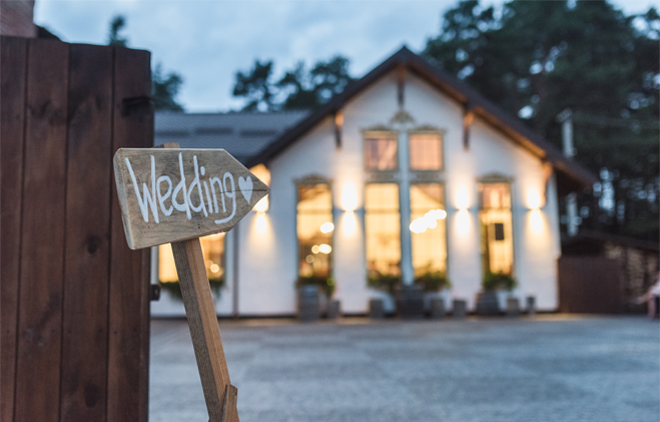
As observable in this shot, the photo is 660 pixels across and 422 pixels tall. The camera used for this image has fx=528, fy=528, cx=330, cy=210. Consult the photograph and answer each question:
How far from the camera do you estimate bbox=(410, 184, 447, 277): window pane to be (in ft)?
45.6

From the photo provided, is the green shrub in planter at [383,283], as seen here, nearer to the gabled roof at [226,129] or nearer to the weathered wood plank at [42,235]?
the gabled roof at [226,129]

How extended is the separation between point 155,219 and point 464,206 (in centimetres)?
1303

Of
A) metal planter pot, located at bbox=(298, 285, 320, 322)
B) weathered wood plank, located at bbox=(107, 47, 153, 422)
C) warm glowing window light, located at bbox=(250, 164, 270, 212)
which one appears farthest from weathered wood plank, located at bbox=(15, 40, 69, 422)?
warm glowing window light, located at bbox=(250, 164, 270, 212)

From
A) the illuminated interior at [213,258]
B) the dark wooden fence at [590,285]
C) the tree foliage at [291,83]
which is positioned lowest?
the dark wooden fence at [590,285]

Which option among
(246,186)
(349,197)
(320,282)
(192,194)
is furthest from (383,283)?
(192,194)

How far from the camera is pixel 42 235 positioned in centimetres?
211

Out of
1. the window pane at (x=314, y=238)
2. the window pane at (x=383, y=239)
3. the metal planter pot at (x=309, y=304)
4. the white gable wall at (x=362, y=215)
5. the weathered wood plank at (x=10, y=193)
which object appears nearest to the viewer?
the weathered wood plank at (x=10, y=193)

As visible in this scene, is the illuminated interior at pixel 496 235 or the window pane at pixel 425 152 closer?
the illuminated interior at pixel 496 235

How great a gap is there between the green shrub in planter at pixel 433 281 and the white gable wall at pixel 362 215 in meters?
0.28

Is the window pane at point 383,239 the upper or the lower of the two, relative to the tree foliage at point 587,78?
lower

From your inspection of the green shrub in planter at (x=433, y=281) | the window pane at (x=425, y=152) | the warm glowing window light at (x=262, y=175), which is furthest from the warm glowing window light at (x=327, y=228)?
the window pane at (x=425, y=152)

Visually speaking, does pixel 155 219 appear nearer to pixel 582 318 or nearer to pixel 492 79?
pixel 582 318

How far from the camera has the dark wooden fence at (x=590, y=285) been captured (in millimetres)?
14195

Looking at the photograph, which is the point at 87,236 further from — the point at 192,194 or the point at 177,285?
the point at 177,285
